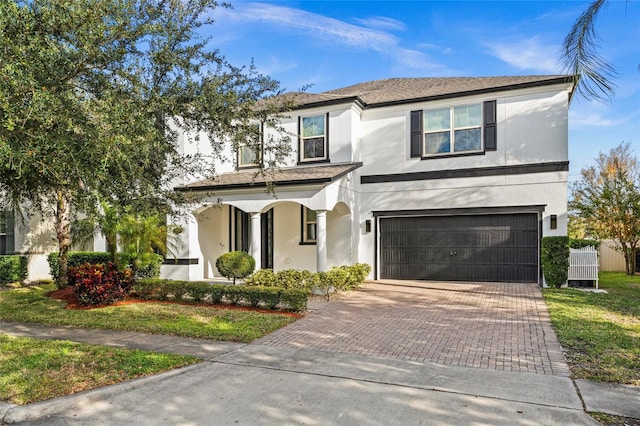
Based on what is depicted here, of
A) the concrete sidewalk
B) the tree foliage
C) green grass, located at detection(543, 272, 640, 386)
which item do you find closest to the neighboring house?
green grass, located at detection(543, 272, 640, 386)

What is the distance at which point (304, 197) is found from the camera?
12.9 meters

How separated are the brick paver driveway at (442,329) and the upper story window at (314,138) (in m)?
5.25

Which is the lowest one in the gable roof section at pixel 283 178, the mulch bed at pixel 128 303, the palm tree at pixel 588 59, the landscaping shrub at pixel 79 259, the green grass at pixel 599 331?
the mulch bed at pixel 128 303

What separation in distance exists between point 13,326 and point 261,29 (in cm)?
867

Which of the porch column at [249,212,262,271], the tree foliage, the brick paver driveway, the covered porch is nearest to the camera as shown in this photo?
the brick paver driveway

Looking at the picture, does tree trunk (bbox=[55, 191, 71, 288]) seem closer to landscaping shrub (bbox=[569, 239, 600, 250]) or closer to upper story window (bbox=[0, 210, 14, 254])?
upper story window (bbox=[0, 210, 14, 254])

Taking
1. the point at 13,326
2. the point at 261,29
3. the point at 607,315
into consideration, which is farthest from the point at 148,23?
the point at 607,315

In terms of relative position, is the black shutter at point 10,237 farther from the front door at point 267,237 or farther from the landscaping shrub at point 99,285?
the front door at point 267,237

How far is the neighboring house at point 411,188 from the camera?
520 inches

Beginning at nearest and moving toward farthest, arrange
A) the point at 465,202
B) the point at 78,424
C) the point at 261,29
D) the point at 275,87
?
the point at 78,424
the point at 275,87
the point at 261,29
the point at 465,202

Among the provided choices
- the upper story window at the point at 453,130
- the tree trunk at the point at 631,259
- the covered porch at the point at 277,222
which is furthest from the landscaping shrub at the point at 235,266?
the tree trunk at the point at 631,259

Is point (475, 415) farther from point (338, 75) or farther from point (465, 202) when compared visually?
point (338, 75)

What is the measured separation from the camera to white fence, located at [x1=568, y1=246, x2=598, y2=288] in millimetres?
12586

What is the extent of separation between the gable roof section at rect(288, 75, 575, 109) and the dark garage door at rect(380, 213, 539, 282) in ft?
13.2
